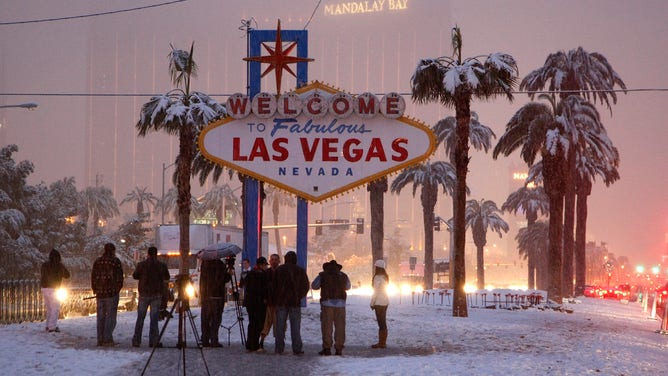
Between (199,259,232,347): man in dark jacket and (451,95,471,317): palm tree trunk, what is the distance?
13914 millimetres

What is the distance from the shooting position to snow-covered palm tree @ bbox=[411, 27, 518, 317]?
30.2m

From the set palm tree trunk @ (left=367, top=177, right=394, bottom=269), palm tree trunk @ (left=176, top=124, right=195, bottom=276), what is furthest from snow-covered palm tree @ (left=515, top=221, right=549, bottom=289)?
palm tree trunk @ (left=176, top=124, right=195, bottom=276)

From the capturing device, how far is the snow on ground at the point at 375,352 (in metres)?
15.4

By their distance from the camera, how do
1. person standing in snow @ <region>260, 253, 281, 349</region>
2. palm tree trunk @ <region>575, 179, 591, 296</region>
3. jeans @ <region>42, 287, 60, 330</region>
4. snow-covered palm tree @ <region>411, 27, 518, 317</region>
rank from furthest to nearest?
palm tree trunk @ <region>575, 179, 591, 296</region>
snow-covered palm tree @ <region>411, 27, 518, 317</region>
jeans @ <region>42, 287, 60, 330</region>
person standing in snow @ <region>260, 253, 281, 349</region>

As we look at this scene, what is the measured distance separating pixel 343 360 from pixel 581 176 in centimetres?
4082

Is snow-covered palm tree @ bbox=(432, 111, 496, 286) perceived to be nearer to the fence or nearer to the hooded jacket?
the fence

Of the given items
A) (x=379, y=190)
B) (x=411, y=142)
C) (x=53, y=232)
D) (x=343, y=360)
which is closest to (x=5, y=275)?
(x=53, y=232)

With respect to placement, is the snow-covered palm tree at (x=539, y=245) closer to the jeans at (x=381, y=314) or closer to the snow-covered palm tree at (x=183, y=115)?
the snow-covered palm tree at (x=183, y=115)

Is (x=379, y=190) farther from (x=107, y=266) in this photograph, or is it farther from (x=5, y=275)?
(x=107, y=266)

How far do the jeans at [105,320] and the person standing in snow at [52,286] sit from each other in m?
2.34

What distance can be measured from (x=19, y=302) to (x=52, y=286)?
7.35 meters

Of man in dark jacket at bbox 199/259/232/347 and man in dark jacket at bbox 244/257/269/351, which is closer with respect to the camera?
man in dark jacket at bbox 244/257/269/351

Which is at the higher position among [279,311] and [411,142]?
[411,142]

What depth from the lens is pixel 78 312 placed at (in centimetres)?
3484
